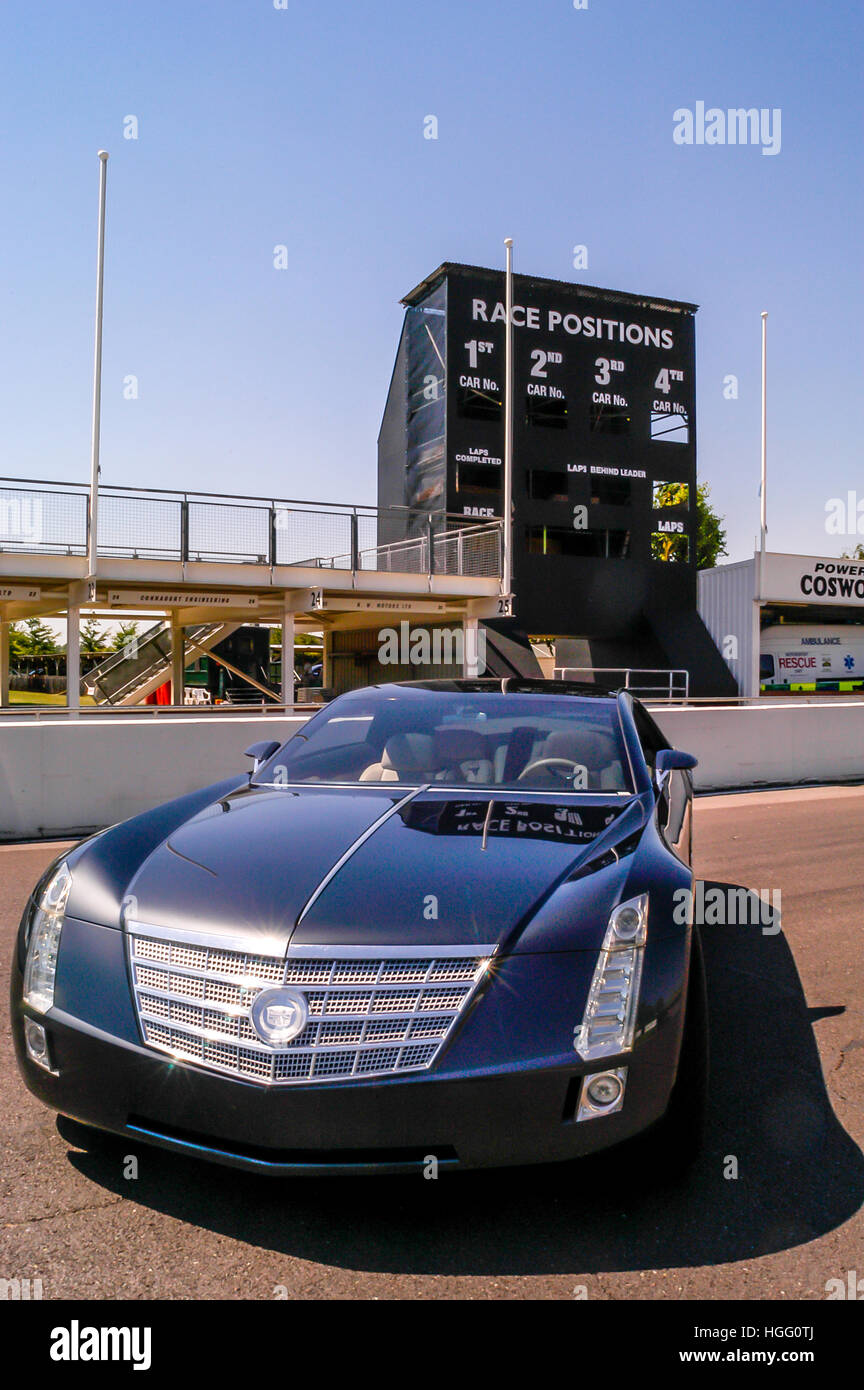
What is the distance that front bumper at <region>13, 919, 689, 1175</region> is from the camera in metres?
2.40

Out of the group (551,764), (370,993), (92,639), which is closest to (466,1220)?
(370,993)

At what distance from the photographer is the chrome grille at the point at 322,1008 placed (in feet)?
8.07

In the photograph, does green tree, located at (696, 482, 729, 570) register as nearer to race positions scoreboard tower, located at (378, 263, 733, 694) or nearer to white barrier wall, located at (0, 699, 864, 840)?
race positions scoreboard tower, located at (378, 263, 733, 694)

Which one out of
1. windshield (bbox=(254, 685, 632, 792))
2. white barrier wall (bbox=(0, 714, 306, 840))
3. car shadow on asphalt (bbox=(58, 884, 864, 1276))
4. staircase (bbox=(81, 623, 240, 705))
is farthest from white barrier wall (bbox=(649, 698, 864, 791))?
staircase (bbox=(81, 623, 240, 705))

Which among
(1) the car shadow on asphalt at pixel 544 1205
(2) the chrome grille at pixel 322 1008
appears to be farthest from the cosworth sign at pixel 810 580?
(2) the chrome grille at pixel 322 1008

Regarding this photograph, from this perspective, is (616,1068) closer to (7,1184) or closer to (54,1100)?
(54,1100)

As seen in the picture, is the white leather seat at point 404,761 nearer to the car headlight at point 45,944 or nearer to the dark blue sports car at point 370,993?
the dark blue sports car at point 370,993

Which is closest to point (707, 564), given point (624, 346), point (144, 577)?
point (624, 346)

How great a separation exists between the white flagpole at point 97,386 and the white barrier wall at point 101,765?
13648 millimetres

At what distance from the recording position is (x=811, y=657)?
1487 inches

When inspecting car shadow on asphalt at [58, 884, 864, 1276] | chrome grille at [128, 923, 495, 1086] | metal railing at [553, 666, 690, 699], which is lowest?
car shadow on asphalt at [58, 884, 864, 1276]

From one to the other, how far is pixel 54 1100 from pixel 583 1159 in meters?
1.42

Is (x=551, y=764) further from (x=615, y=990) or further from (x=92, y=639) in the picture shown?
(x=92, y=639)

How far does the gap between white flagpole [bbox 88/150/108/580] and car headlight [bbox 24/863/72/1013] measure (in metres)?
20.8
